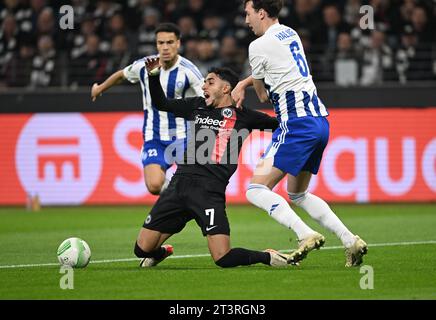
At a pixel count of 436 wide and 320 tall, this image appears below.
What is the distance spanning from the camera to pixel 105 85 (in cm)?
1121

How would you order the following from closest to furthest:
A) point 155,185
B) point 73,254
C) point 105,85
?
1. point 73,254
2. point 105,85
3. point 155,185

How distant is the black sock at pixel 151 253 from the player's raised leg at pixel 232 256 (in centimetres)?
68

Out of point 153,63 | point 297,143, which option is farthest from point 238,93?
point 153,63

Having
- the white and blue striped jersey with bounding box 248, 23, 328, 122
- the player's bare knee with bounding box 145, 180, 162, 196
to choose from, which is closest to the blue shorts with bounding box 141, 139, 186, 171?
the player's bare knee with bounding box 145, 180, 162, 196

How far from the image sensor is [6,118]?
18781mm

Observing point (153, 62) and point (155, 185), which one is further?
point (155, 185)

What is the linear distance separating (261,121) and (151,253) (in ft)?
5.09

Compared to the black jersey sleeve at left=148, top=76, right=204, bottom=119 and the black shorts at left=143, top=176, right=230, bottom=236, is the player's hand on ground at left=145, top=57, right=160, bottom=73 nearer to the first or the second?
the black jersey sleeve at left=148, top=76, right=204, bottom=119

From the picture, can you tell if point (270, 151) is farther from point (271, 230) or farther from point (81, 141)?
point (81, 141)

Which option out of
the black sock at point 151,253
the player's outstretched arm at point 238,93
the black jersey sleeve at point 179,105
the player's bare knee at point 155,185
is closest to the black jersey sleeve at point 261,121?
the player's outstretched arm at point 238,93

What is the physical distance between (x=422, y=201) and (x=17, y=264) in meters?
9.49

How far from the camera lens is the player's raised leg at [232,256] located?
8727 mm

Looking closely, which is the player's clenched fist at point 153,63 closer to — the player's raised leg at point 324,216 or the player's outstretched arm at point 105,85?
the player's raised leg at point 324,216

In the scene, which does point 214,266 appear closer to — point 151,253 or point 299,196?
point 151,253
